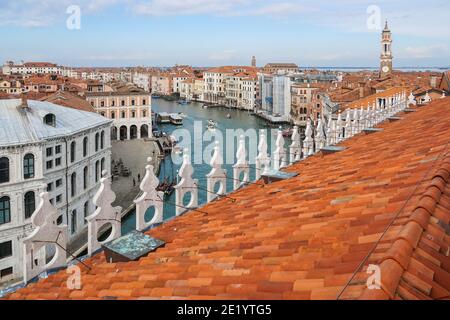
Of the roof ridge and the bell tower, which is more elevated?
the bell tower

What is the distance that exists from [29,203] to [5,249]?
68.0 inches

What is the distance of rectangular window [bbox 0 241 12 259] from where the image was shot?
16.5m

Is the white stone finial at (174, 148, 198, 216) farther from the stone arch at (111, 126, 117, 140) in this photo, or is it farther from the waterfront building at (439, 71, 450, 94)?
the stone arch at (111, 126, 117, 140)

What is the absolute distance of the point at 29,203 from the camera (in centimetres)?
1730

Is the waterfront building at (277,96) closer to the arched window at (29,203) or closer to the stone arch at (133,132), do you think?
the stone arch at (133,132)

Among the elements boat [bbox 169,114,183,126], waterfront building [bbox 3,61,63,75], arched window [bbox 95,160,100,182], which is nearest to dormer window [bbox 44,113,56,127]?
arched window [bbox 95,160,100,182]

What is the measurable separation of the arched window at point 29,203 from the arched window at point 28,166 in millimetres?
601

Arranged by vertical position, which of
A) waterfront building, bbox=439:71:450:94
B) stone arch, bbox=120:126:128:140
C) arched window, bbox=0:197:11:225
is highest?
waterfront building, bbox=439:71:450:94

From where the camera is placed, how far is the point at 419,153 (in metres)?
4.57

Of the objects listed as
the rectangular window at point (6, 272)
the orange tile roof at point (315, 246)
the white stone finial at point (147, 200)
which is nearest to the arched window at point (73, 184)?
the rectangular window at point (6, 272)

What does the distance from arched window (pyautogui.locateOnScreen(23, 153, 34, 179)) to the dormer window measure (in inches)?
97.0

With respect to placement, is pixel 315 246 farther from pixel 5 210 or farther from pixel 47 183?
pixel 47 183
